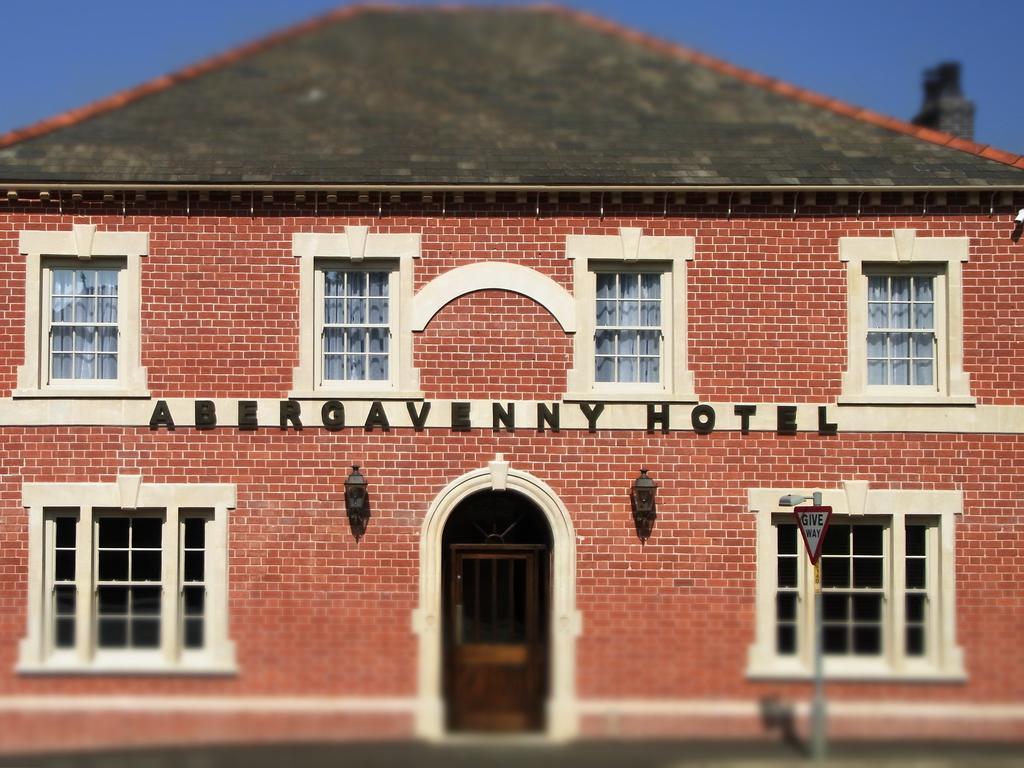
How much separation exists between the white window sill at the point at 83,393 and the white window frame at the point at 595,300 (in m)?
4.96

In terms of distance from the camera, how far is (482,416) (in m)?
12.2

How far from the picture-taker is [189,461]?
39.7 ft

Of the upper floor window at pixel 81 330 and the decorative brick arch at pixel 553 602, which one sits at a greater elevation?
the upper floor window at pixel 81 330

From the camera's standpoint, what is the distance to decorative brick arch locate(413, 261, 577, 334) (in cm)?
1227

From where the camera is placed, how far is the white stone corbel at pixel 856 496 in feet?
39.7

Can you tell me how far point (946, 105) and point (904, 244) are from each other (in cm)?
913

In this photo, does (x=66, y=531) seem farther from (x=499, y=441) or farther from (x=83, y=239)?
(x=499, y=441)

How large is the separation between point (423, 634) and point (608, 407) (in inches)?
132

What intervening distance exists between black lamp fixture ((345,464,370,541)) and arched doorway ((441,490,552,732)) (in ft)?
3.16

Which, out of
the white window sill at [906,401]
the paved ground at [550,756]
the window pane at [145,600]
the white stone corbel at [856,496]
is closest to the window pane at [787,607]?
the white stone corbel at [856,496]

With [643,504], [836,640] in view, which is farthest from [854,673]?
[643,504]

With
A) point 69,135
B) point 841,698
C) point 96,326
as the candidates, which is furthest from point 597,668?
point 69,135

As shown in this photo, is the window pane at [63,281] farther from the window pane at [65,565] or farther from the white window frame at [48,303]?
the window pane at [65,565]

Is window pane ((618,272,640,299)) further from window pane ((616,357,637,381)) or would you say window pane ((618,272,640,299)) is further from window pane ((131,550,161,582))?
window pane ((131,550,161,582))
